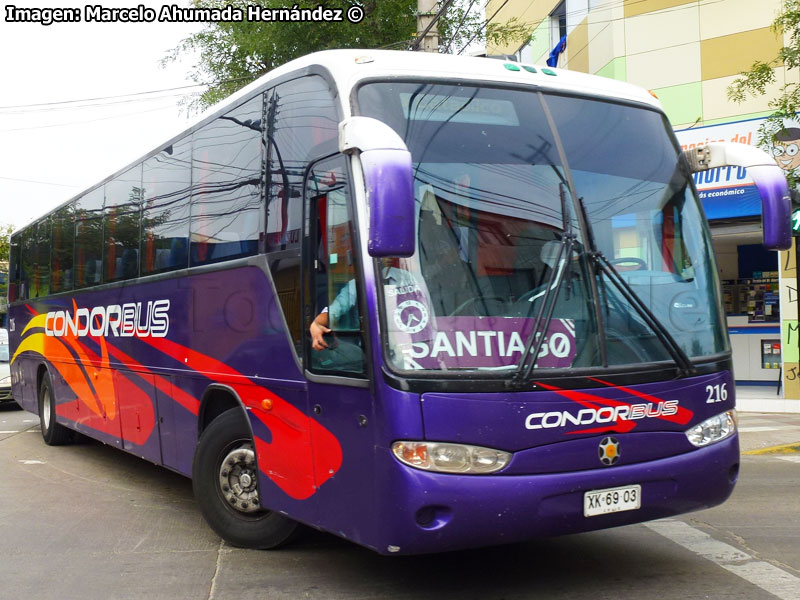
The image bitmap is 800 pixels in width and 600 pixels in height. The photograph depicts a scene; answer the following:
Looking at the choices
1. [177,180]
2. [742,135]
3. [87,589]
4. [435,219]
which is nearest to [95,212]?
[177,180]

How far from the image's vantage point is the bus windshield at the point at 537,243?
4703 millimetres

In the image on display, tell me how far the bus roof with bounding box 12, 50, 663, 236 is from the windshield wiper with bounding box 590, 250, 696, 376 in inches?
46.9

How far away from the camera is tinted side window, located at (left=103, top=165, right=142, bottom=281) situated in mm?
8703

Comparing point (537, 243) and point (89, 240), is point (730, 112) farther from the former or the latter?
point (537, 243)

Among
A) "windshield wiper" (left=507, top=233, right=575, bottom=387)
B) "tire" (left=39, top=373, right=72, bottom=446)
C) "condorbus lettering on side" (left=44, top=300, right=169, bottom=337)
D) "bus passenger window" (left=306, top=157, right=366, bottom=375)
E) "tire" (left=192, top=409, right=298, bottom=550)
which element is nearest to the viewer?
"windshield wiper" (left=507, top=233, right=575, bottom=387)

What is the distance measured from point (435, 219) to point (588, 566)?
2.52m

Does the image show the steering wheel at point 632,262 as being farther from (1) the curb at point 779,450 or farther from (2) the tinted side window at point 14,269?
(2) the tinted side window at point 14,269

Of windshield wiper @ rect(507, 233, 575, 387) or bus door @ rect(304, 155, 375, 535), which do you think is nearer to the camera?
windshield wiper @ rect(507, 233, 575, 387)

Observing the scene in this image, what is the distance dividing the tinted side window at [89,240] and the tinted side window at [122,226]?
0.20 m

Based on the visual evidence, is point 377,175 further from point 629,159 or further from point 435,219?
point 629,159

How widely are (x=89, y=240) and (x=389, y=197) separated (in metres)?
6.83

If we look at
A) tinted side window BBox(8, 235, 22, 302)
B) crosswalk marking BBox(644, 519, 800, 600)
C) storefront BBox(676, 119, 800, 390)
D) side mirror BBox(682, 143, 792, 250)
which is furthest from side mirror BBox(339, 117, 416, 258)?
storefront BBox(676, 119, 800, 390)

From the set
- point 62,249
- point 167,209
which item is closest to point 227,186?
point 167,209

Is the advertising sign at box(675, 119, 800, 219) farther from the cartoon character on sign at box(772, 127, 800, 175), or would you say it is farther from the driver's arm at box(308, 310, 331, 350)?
the driver's arm at box(308, 310, 331, 350)
